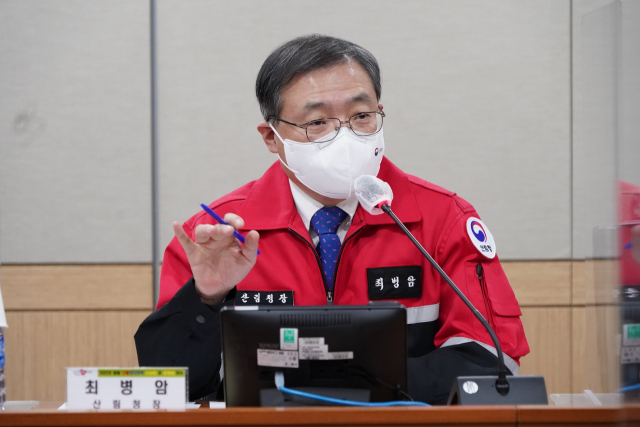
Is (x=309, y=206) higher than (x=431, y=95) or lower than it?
lower

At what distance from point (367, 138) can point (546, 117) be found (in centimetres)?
122

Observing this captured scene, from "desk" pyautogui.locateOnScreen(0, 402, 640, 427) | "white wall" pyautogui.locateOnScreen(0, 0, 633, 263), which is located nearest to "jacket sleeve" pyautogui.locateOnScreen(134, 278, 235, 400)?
"desk" pyautogui.locateOnScreen(0, 402, 640, 427)

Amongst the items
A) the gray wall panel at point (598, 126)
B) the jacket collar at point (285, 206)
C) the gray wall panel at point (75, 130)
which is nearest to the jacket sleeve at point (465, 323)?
the jacket collar at point (285, 206)

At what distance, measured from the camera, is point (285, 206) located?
5.07 ft

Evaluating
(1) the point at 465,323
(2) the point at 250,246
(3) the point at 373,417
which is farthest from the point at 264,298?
(3) the point at 373,417

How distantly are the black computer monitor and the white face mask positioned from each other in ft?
1.81

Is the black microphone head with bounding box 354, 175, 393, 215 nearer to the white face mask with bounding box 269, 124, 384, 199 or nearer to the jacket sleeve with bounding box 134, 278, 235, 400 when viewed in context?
the white face mask with bounding box 269, 124, 384, 199

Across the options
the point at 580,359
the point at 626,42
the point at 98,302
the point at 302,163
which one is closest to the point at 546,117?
the point at 580,359

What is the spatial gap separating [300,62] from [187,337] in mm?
711

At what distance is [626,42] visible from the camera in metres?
0.71

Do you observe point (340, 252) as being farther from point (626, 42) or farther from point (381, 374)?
point (626, 42)

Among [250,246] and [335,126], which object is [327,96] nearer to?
[335,126]

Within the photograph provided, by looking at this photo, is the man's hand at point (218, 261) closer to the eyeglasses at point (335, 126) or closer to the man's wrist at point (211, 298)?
the man's wrist at point (211, 298)

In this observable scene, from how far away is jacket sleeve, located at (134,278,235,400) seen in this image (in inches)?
48.0
